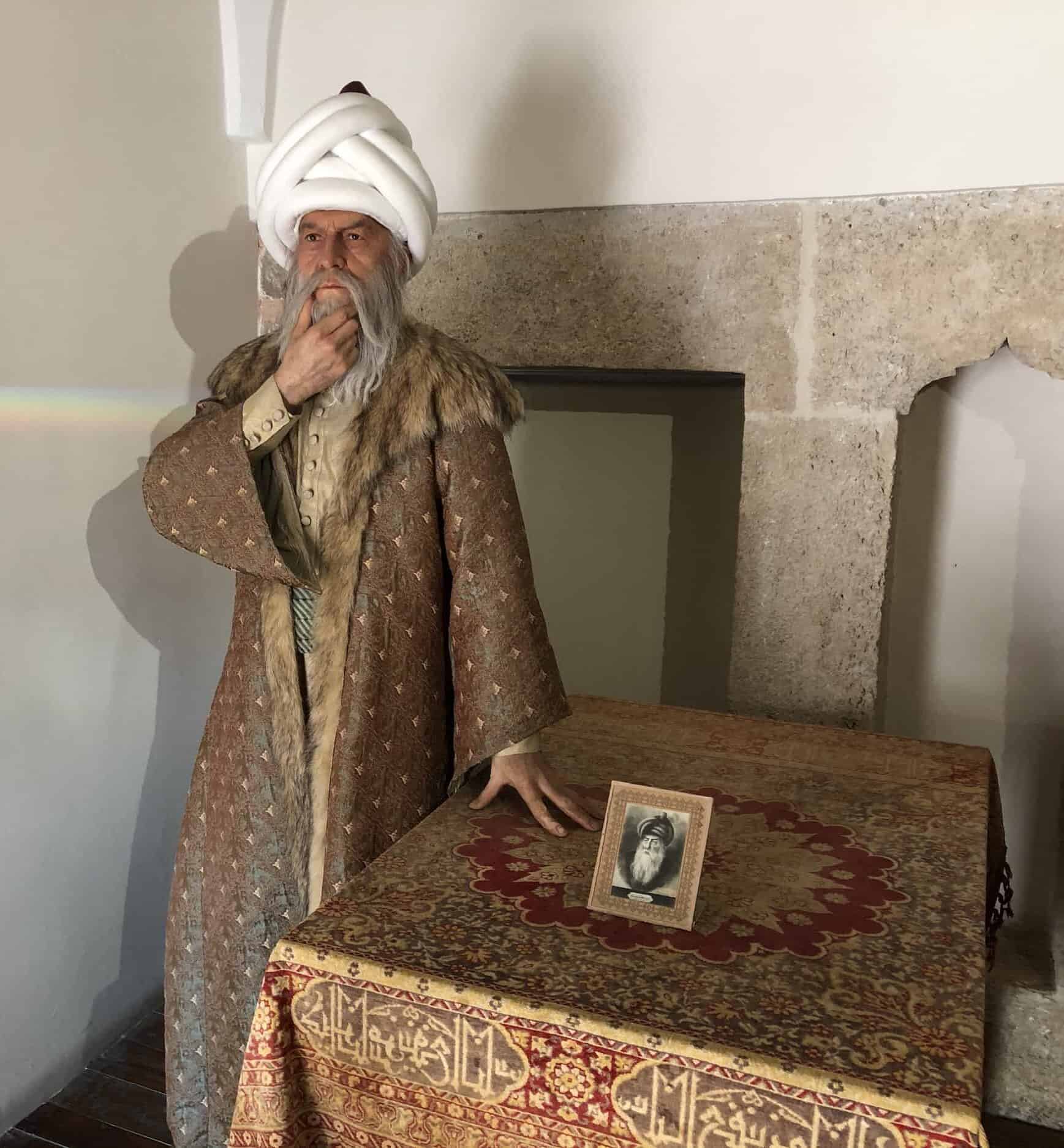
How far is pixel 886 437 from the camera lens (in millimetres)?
2270

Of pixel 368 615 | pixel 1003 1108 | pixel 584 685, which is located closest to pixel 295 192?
→ pixel 368 615

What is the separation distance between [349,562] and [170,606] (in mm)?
1126

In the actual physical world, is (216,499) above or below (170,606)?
above

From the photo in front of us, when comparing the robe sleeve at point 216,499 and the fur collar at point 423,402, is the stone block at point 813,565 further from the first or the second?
the robe sleeve at point 216,499

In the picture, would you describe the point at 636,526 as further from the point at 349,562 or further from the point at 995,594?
the point at 349,562

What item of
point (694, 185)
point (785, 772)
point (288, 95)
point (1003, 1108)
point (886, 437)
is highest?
point (288, 95)

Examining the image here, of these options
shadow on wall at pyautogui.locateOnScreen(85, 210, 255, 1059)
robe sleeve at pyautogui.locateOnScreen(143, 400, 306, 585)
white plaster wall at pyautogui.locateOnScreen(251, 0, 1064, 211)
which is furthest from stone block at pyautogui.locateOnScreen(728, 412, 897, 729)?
shadow on wall at pyautogui.locateOnScreen(85, 210, 255, 1059)

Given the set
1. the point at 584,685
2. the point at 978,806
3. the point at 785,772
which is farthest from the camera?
the point at 584,685

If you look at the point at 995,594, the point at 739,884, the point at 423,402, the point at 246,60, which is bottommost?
the point at 739,884

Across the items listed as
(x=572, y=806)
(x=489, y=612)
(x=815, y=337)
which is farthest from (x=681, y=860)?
(x=815, y=337)

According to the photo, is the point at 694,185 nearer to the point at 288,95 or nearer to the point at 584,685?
the point at 288,95

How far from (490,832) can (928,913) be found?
1.90ft

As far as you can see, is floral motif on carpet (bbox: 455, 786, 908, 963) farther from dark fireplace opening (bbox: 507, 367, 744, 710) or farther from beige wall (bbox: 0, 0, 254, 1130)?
dark fireplace opening (bbox: 507, 367, 744, 710)

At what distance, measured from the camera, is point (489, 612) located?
64.7 inches
